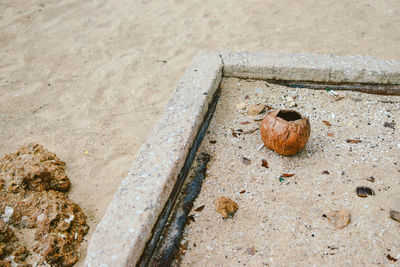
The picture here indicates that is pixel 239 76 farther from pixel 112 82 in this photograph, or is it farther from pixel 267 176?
pixel 112 82

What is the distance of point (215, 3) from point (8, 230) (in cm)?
420

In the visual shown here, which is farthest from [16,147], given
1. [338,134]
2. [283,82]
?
[338,134]

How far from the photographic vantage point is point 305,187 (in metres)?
1.90

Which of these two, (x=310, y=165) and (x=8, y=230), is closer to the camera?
(x=8, y=230)

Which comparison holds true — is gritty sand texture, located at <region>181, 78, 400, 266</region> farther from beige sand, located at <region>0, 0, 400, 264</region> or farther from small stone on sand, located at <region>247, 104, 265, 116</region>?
beige sand, located at <region>0, 0, 400, 264</region>

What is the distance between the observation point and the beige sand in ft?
9.14

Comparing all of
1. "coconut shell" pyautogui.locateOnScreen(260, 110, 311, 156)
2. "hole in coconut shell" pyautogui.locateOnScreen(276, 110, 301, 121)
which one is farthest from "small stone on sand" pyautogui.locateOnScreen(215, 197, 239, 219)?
"hole in coconut shell" pyautogui.locateOnScreen(276, 110, 301, 121)

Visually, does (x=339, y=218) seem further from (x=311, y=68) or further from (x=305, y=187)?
(x=311, y=68)

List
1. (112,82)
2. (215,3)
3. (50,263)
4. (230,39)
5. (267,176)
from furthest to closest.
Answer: (215,3) → (230,39) → (112,82) → (267,176) → (50,263)

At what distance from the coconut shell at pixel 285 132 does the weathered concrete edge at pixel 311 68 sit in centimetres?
65

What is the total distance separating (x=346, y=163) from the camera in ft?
6.64

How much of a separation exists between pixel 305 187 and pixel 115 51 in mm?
3039

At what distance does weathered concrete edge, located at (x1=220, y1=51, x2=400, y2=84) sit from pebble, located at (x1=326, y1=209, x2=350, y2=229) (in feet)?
3.85

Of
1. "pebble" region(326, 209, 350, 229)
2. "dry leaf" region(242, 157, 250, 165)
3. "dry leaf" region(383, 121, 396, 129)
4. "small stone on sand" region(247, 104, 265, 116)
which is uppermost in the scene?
"small stone on sand" region(247, 104, 265, 116)
